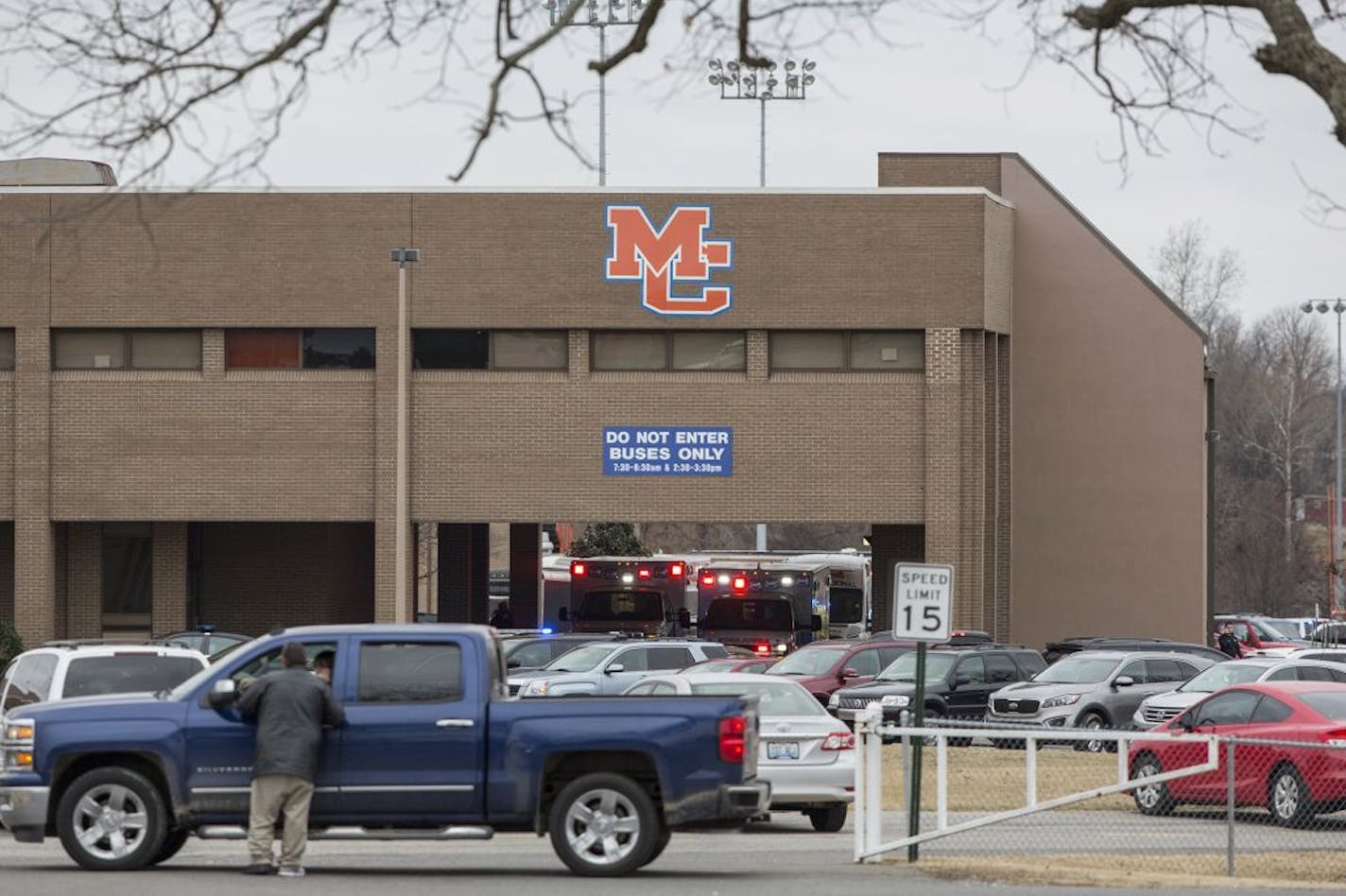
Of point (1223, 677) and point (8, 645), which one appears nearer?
point (1223, 677)

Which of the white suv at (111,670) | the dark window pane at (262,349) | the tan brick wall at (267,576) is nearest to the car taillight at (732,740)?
the white suv at (111,670)

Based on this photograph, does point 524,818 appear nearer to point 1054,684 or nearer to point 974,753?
point 974,753

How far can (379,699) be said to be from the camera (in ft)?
53.8

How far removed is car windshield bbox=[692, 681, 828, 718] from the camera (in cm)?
2094

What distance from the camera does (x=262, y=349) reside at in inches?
1806

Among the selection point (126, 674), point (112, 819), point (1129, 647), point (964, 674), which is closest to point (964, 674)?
point (964, 674)

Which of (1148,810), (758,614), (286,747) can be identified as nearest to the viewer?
(286,747)

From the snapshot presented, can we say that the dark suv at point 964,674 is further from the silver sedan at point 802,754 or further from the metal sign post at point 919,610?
the metal sign post at point 919,610

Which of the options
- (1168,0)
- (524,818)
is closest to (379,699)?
(524,818)

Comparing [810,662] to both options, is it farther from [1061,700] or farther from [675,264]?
[675,264]

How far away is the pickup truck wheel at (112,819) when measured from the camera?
1644cm

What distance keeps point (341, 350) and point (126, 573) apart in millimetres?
7390

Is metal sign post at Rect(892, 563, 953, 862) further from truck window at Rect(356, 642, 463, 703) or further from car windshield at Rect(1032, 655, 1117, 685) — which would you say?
car windshield at Rect(1032, 655, 1117, 685)

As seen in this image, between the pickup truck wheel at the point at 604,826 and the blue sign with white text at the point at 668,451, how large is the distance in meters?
29.7
